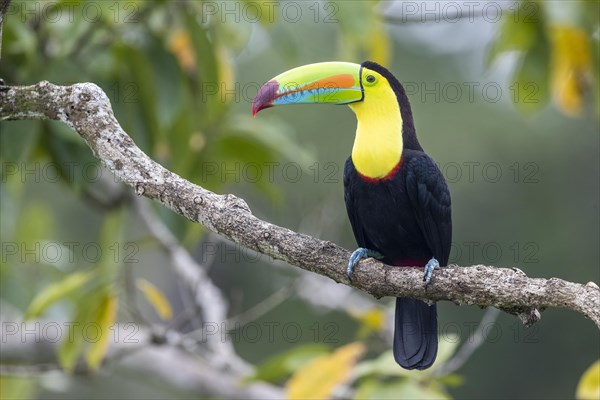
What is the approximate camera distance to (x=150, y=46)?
14.5ft

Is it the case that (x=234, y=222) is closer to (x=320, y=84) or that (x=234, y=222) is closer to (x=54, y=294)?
(x=320, y=84)

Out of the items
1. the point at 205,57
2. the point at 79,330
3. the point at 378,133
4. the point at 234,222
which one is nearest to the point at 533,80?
the point at 378,133

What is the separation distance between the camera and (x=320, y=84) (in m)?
3.73

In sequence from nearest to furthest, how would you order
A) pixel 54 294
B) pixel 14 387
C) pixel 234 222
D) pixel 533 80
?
1. pixel 234 222
2. pixel 54 294
3. pixel 533 80
4. pixel 14 387

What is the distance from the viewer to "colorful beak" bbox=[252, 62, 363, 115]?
367 cm

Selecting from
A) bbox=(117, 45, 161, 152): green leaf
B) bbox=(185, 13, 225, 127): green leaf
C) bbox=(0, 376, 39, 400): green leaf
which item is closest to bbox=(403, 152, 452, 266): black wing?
bbox=(185, 13, 225, 127): green leaf

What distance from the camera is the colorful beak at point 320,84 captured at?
367cm

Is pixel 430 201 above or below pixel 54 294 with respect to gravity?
above

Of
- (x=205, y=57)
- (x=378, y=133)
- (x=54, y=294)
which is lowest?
(x=54, y=294)

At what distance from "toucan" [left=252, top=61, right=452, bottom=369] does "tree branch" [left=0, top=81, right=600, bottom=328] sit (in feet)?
2.64

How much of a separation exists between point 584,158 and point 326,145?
354 centimetres

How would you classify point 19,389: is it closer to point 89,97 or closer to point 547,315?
point 89,97

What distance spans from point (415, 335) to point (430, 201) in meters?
0.55

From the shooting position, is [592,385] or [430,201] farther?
[430,201]
